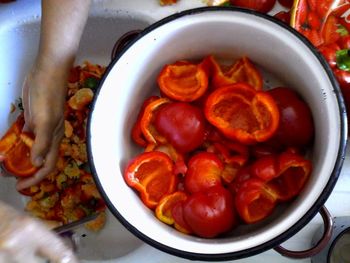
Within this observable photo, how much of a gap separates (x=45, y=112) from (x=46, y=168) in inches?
4.2

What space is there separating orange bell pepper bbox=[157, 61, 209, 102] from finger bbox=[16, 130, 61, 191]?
0.74ft

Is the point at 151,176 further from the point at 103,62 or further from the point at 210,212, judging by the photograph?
the point at 103,62

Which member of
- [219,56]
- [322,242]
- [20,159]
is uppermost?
[219,56]

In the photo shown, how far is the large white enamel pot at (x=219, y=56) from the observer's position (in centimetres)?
66

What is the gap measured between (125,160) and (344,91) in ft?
1.17

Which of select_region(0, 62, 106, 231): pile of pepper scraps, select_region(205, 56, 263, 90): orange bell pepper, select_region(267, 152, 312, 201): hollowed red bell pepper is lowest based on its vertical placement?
select_region(0, 62, 106, 231): pile of pepper scraps

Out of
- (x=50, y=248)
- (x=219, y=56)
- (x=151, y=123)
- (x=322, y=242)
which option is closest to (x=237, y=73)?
(x=219, y=56)

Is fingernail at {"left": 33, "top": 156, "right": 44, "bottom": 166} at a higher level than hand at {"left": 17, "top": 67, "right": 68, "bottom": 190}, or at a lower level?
lower

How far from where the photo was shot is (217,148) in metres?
0.78

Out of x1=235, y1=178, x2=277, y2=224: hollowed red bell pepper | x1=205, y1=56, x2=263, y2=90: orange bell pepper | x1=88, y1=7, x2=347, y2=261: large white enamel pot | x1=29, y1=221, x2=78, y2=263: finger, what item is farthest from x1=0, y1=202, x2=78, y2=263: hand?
x1=205, y1=56, x2=263, y2=90: orange bell pepper

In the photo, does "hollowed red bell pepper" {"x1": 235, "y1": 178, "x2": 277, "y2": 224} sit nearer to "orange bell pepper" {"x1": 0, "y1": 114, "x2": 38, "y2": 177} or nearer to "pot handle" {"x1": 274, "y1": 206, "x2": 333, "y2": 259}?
"pot handle" {"x1": 274, "y1": 206, "x2": 333, "y2": 259}

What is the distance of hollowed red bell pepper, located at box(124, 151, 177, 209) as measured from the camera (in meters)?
0.76

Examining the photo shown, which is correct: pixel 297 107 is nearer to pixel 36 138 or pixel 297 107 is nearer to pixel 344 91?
pixel 344 91

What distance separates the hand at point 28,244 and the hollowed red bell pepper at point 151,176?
0.22 meters
